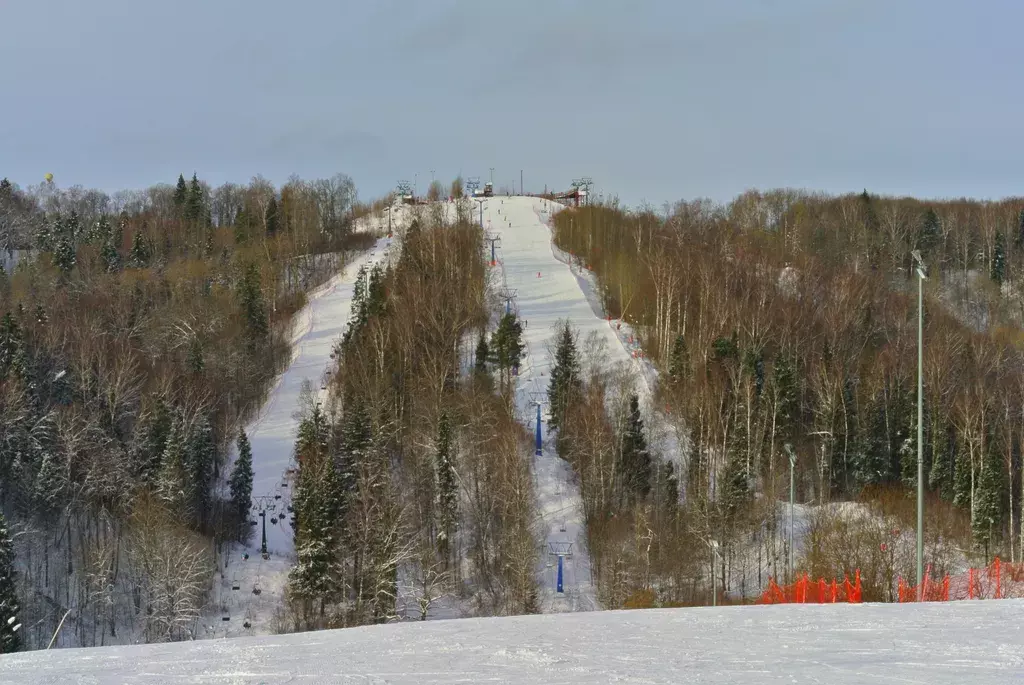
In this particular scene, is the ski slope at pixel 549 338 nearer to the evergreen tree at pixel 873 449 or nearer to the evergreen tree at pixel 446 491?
the evergreen tree at pixel 446 491

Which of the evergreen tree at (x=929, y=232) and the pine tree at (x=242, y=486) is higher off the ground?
the evergreen tree at (x=929, y=232)

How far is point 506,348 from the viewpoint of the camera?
4969 cm

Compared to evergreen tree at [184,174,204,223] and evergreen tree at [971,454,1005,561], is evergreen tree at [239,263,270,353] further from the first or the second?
evergreen tree at [971,454,1005,561]

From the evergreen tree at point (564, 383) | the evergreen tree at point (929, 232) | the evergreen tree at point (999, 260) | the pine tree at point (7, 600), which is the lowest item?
the pine tree at point (7, 600)

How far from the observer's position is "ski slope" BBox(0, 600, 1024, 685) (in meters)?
8.12

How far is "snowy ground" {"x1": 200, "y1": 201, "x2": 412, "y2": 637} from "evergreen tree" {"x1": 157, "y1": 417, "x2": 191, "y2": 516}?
274 cm

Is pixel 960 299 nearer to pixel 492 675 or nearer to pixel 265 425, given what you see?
pixel 265 425

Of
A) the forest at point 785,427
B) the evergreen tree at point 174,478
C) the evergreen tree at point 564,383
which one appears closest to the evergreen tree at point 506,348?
the evergreen tree at point 564,383

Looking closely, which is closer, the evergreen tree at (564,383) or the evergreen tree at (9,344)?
the evergreen tree at (9,344)

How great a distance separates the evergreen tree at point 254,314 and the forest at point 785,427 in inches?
759

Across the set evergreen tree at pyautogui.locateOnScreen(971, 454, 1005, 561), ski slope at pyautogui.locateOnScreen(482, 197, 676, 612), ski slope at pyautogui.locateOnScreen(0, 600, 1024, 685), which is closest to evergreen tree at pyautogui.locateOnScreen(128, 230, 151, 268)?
ski slope at pyautogui.locateOnScreen(482, 197, 676, 612)

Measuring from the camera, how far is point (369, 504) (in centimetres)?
3678

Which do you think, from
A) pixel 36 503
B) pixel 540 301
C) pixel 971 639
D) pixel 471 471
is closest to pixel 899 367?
pixel 471 471

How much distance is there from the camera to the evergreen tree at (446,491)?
38094mm
